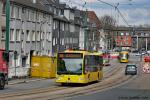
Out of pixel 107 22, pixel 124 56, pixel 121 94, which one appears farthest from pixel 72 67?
pixel 107 22

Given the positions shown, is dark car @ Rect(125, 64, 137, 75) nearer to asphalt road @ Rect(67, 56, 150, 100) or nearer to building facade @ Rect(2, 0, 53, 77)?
building facade @ Rect(2, 0, 53, 77)

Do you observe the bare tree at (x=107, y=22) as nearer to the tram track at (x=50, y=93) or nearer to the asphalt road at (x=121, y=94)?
the asphalt road at (x=121, y=94)

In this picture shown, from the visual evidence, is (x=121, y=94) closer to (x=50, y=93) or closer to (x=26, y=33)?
(x=50, y=93)

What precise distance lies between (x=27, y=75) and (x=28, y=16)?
10478 mm

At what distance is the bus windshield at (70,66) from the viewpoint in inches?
1563

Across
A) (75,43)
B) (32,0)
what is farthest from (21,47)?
(75,43)

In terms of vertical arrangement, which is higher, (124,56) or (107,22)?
(107,22)

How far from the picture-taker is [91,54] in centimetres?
4300

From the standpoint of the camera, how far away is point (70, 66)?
3984 centimetres

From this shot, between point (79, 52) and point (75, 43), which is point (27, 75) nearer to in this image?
point (79, 52)

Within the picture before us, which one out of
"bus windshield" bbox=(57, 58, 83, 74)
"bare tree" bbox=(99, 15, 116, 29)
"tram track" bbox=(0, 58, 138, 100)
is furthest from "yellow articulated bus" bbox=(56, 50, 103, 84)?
"bare tree" bbox=(99, 15, 116, 29)

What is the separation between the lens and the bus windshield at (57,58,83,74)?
39.7m

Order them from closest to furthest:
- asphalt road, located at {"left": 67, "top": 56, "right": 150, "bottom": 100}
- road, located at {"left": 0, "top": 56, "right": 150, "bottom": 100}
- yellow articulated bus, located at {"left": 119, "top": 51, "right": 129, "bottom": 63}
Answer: asphalt road, located at {"left": 67, "top": 56, "right": 150, "bottom": 100} → road, located at {"left": 0, "top": 56, "right": 150, "bottom": 100} → yellow articulated bus, located at {"left": 119, "top": 51, "right": 129, "bottom": 63}

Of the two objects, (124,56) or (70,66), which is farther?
(124,56)
